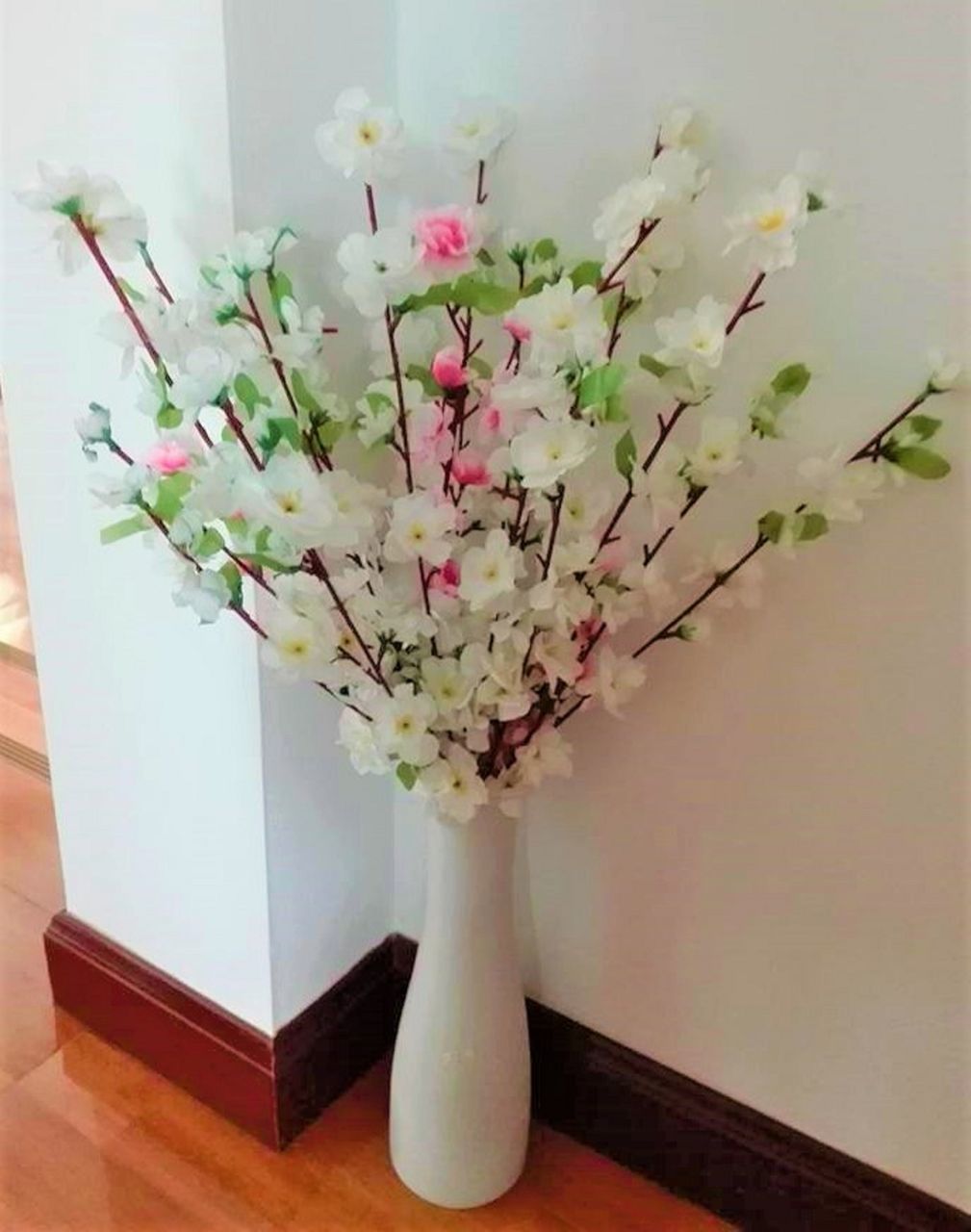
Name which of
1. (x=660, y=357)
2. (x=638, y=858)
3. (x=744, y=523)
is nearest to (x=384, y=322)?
(x=660, y=357)

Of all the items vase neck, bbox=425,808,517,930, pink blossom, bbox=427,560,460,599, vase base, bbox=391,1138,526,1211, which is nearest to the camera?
pink blossom, bbox=427,560,460,599

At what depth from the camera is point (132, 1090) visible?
1.56m

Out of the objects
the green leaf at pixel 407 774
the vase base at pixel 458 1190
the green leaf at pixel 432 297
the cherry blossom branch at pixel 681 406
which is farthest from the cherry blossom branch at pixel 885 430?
the vase base at pixel 458 1190

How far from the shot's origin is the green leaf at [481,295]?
968 mm

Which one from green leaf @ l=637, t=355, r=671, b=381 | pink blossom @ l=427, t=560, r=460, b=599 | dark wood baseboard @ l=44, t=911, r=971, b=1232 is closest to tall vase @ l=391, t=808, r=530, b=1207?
dark wood baseboard @ l=44, t=911, r=971, b=1232

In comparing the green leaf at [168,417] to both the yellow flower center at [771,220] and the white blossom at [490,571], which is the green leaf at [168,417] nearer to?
the white blossom at [490,571]

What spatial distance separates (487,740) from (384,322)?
37cm

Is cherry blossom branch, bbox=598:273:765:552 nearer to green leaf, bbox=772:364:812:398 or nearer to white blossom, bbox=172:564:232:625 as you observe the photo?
green leaf, bbox=772:364:812:398

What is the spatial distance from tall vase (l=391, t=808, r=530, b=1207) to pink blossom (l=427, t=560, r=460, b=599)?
0.84 feet

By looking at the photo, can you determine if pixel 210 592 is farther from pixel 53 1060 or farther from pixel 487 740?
pixel 53 1060

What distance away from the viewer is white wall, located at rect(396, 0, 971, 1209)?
3.29 feet

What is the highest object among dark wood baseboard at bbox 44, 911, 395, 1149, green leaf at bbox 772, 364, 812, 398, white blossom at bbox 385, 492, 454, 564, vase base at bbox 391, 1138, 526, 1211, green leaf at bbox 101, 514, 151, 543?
green leaf at bbox 772, 364, 812, 398

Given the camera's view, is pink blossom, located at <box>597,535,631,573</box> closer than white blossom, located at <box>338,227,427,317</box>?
No

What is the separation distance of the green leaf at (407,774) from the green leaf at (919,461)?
465 millimetres
